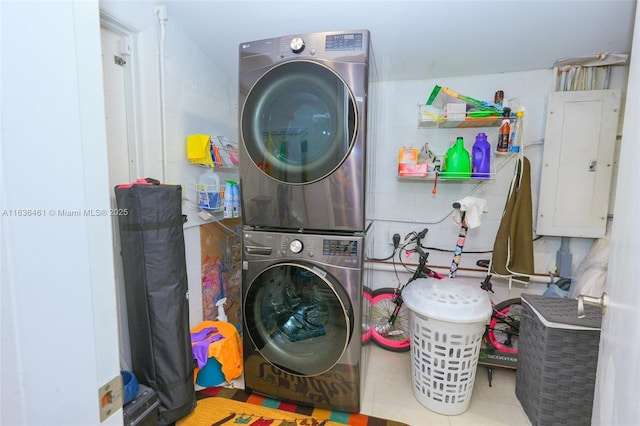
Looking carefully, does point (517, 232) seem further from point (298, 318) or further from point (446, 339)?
point (298, 318)

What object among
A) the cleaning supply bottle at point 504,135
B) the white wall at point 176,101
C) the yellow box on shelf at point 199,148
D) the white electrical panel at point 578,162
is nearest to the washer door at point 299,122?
the yellow box on shelf at point 199,148

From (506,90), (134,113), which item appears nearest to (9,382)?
(134,113)

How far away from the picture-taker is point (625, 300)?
63cm

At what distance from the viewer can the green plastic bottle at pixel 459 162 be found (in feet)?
6.34

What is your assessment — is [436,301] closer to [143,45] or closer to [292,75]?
[292,75]

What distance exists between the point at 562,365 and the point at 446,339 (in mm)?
578

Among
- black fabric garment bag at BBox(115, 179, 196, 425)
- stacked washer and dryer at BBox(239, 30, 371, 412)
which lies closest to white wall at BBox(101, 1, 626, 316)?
black fabric garment bag at BBox(115, 179, 196, 425)

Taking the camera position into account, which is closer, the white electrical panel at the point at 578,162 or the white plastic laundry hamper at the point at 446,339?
the white plastic laundry hamper at the point at 446,339

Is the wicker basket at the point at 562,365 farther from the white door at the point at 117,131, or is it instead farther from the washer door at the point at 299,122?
the white door at the point at 117,131

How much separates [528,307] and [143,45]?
8.54 ft

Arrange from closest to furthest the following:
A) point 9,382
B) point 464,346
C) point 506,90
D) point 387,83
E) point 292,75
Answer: point 9,382 → point 292,75 → point 464,346 → point 506,90 → point 387,83

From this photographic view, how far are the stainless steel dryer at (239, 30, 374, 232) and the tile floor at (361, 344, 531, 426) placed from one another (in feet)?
3.50

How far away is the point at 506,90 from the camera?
202cm

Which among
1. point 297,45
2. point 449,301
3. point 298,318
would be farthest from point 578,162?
point 298,318
